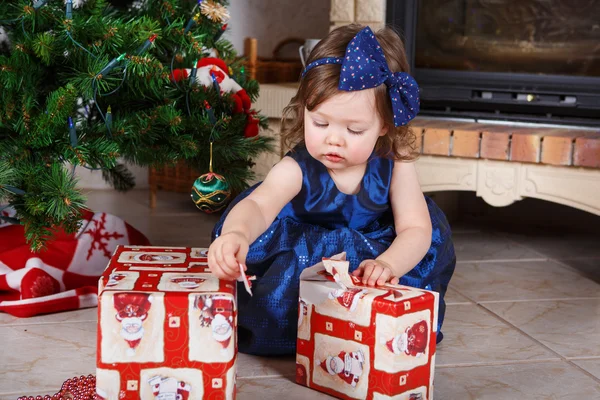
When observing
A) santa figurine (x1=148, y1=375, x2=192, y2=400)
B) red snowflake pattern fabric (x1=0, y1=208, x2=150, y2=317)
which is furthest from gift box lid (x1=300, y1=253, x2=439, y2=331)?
red snowflake pattern fabric (x1=0, y1=208, x2=150, y2=317)

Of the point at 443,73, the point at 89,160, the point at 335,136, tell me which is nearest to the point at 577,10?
the point at 443,73

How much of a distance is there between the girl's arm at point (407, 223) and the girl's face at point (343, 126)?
0.44 feet

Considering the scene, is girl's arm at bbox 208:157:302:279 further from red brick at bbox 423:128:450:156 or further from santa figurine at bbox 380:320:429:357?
red brick at bbox 423:128:450:156

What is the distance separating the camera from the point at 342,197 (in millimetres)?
1387

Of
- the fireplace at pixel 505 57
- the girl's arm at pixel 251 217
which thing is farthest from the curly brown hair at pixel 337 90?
the fireplace at pixel 505 57

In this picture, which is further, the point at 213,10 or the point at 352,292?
the point at 213,10

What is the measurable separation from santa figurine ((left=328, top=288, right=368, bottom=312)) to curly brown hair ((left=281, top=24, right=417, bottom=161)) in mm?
311

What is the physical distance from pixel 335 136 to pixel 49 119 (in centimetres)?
56

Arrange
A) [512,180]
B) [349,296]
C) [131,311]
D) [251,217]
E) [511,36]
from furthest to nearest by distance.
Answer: [511,36] < [512,180] < [251,217] < [349,296] < [131,311]

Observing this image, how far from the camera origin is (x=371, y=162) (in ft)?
4.56

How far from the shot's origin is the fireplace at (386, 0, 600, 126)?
213 centimetres

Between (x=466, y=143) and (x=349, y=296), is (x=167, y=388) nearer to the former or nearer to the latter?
(x=349, y=296)

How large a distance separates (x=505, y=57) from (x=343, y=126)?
3.70 feet

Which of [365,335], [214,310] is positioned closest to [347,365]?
[365,335]
